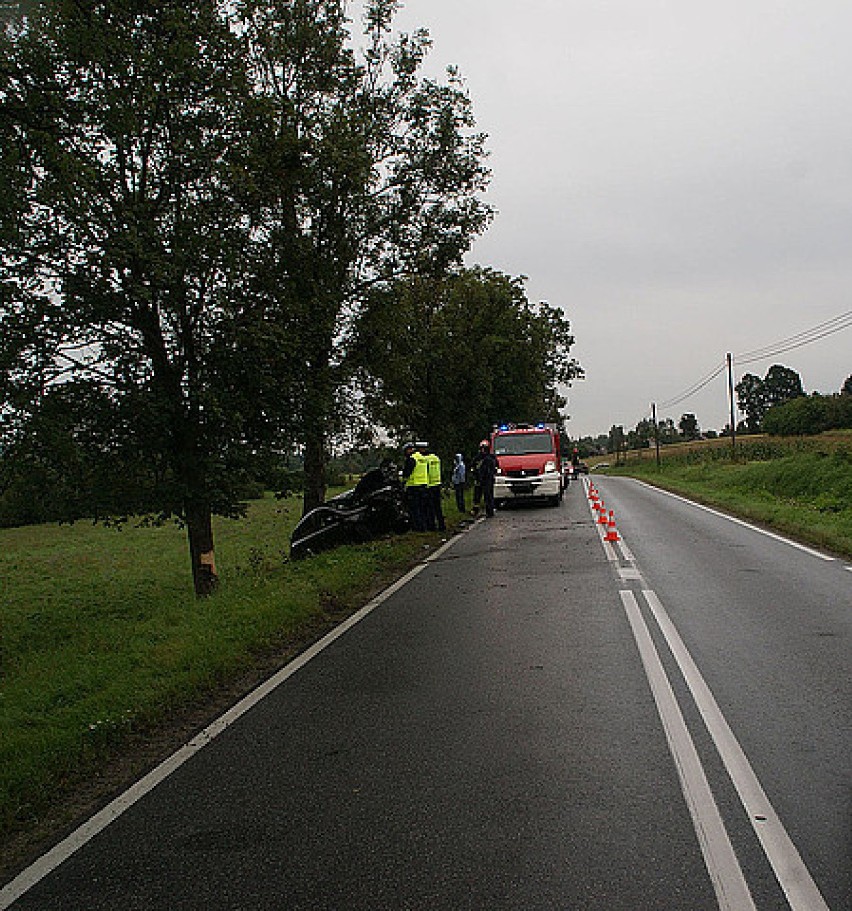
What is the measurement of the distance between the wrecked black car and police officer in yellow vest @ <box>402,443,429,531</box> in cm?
30

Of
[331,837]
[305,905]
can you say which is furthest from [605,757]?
[305,905]

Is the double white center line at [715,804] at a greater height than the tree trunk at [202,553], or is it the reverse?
the tree trunk at [202,553]

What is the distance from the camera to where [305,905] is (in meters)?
3.69

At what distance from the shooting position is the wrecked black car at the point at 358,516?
16984mm

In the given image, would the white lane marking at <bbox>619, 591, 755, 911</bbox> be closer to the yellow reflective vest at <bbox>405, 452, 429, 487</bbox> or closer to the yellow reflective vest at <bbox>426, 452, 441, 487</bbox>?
the yellow reflective vest at <bbox>405, 452, 429, 487</bbox>

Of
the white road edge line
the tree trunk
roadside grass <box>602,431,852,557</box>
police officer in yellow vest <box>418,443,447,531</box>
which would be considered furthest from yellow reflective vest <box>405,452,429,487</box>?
the white road edge line

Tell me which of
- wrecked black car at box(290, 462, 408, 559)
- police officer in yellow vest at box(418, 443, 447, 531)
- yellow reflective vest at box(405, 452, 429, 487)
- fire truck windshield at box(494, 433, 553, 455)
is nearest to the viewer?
wrecked black car at box(290, 462, 408, 559)

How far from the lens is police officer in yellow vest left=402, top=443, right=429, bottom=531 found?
18594 millimetres

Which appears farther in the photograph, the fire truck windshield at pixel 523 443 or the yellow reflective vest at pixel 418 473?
the fire truck windshield at pixel 523 443

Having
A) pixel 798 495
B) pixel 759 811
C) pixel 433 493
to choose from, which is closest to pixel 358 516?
pixel 433 493

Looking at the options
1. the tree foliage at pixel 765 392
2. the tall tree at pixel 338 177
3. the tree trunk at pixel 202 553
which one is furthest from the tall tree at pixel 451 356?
the tree foliage at pixel 765 392

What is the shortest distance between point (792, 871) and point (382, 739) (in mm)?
2644

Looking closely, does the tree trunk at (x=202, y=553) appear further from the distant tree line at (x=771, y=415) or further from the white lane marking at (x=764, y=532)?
the distant tree line at (x=771, y=415)

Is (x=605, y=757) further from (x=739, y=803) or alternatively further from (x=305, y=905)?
(x=305, y=905)
